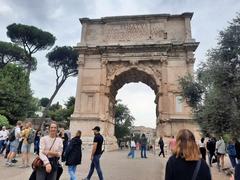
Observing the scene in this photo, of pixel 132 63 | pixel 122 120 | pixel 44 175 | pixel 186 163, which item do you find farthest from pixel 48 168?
pixel 122 120

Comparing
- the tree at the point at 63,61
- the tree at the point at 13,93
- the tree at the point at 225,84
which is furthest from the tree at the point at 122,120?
the tree at the point at 225,84

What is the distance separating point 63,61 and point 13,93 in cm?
1295

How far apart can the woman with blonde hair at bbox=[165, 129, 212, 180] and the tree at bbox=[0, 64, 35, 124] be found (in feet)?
83.4

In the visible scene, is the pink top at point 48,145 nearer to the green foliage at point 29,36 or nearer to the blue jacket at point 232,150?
the blue jacket at point 232,150

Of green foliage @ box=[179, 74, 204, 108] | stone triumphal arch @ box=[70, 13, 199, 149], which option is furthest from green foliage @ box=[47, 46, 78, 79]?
green foliage @ box=[179, 74, 204, 108]

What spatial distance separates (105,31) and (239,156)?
Result: 52.7ft

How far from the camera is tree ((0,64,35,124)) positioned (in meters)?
25.5

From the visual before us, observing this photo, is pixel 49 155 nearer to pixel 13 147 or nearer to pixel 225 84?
pixel 13 147

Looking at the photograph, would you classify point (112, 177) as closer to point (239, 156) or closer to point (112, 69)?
point (239, 156)

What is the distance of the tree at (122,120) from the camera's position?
148 ft

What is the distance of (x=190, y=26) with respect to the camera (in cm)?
2023

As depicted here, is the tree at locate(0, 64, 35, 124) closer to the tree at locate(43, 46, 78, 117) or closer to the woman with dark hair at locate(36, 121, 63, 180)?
the tree at locate(43, 46, 78, 117)

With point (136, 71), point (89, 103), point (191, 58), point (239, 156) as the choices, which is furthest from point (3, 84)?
point (239, 156)

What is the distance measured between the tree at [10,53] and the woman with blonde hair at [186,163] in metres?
36.7
